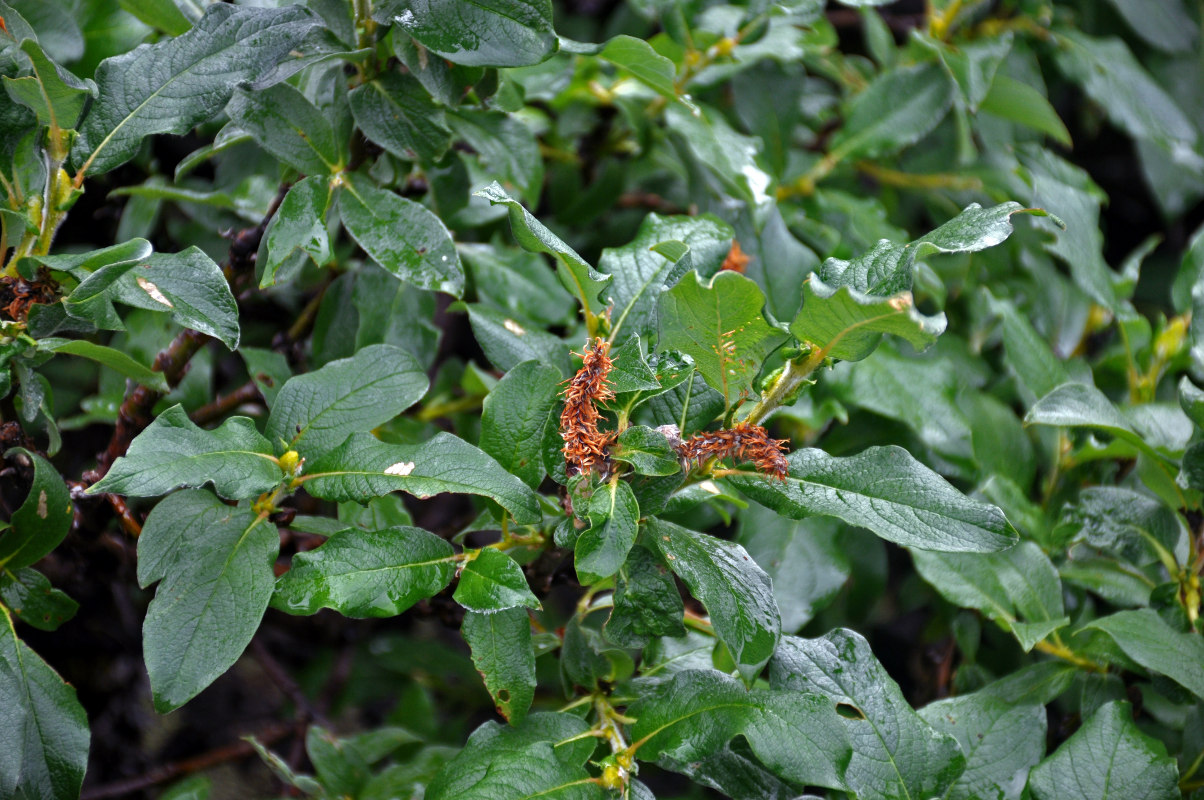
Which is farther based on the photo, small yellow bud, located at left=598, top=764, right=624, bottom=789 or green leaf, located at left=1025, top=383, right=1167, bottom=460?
green leaf, located at left=1025, top=383, right=1167, bottom=460

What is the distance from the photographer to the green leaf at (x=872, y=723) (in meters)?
0.79

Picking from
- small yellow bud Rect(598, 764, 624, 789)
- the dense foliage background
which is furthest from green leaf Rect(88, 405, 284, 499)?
small yellow bud Rect(598, 764, 624, 789)

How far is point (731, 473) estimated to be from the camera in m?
0.72

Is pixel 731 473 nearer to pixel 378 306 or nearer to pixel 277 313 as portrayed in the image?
pixel 378 306

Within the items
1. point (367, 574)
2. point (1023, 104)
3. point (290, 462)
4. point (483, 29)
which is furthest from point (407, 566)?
point (1023, 104)

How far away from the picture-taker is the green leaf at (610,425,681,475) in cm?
65

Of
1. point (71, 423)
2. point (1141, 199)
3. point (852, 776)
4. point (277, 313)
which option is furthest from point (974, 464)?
point (1141, 199)

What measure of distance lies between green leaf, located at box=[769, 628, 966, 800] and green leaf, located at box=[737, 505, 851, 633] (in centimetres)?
13

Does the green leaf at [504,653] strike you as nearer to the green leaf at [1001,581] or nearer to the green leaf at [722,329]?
the green leaf at [722,329]

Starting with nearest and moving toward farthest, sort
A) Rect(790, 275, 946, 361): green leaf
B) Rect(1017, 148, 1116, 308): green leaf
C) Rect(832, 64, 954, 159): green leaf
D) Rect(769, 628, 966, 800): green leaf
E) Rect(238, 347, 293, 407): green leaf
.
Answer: Rect(790, 275, 946, 361): green leaf < Rect(769, 628, 966, 800): green leaf < Rect(238, 347, 293, 407): green leaf < Rect(1017, 148, 1116, 308): green leaf < Rect(832, 64, 954, 159): green leaf

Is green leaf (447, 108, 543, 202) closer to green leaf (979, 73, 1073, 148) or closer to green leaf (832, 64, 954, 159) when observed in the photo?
green leaf (832, 64, 954, 159)

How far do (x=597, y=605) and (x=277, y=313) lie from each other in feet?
1.97

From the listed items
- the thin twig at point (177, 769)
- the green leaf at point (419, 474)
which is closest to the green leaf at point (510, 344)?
the green leaf at point (419, 474)

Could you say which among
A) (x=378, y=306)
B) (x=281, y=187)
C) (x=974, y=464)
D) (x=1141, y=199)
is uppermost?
(x=281, y=187)
